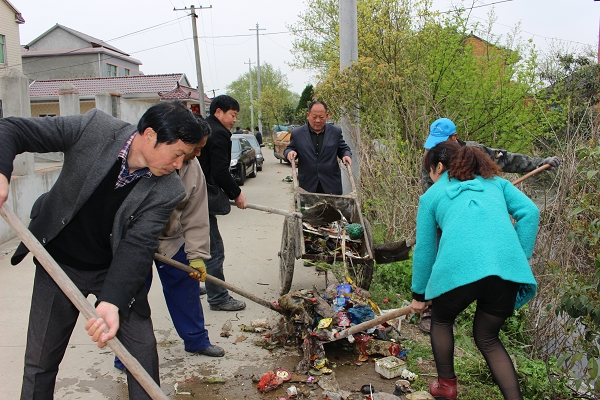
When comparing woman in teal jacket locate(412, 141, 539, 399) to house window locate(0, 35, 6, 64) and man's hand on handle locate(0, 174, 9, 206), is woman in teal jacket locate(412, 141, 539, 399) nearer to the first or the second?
man's hand on handle locate(0, 174, 9, 206)

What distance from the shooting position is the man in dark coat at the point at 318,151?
593 centimetres

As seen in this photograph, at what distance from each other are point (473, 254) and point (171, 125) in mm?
1699

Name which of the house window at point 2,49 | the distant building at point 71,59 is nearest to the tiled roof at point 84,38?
the distant building at point 71,59

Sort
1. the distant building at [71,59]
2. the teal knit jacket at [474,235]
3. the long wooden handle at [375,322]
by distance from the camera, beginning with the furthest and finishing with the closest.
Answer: the distant building at [71,59] → the long wooden handle at [375,322] → the teal knit jacket at [474,235]

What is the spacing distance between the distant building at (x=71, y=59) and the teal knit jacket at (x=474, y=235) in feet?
139

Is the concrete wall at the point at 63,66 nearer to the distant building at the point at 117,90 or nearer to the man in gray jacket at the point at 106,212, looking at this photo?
the distant building at the point at 117,90

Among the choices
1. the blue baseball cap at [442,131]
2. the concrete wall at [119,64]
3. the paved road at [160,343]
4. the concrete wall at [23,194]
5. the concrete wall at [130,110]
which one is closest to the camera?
the paved road at [160,343]

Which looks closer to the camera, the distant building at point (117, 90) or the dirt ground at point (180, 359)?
the dirt ground at point (180, 359)

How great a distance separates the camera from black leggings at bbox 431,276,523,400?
9.30 feet

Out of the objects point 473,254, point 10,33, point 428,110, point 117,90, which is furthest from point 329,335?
point 10,33

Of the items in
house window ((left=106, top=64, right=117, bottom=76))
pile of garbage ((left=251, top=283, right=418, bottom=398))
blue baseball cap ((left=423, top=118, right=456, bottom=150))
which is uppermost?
house window ((left=106, top=64, right=117, bottom=76))

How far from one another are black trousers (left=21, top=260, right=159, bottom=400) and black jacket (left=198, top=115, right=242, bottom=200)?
2.32 meters

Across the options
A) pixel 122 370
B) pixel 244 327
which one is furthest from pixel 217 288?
pixel 122 370

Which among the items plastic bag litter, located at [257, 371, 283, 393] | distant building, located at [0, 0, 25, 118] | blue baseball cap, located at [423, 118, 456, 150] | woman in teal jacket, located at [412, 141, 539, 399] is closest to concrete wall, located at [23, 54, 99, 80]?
distant building, located at [0, 0, 25, 118]
